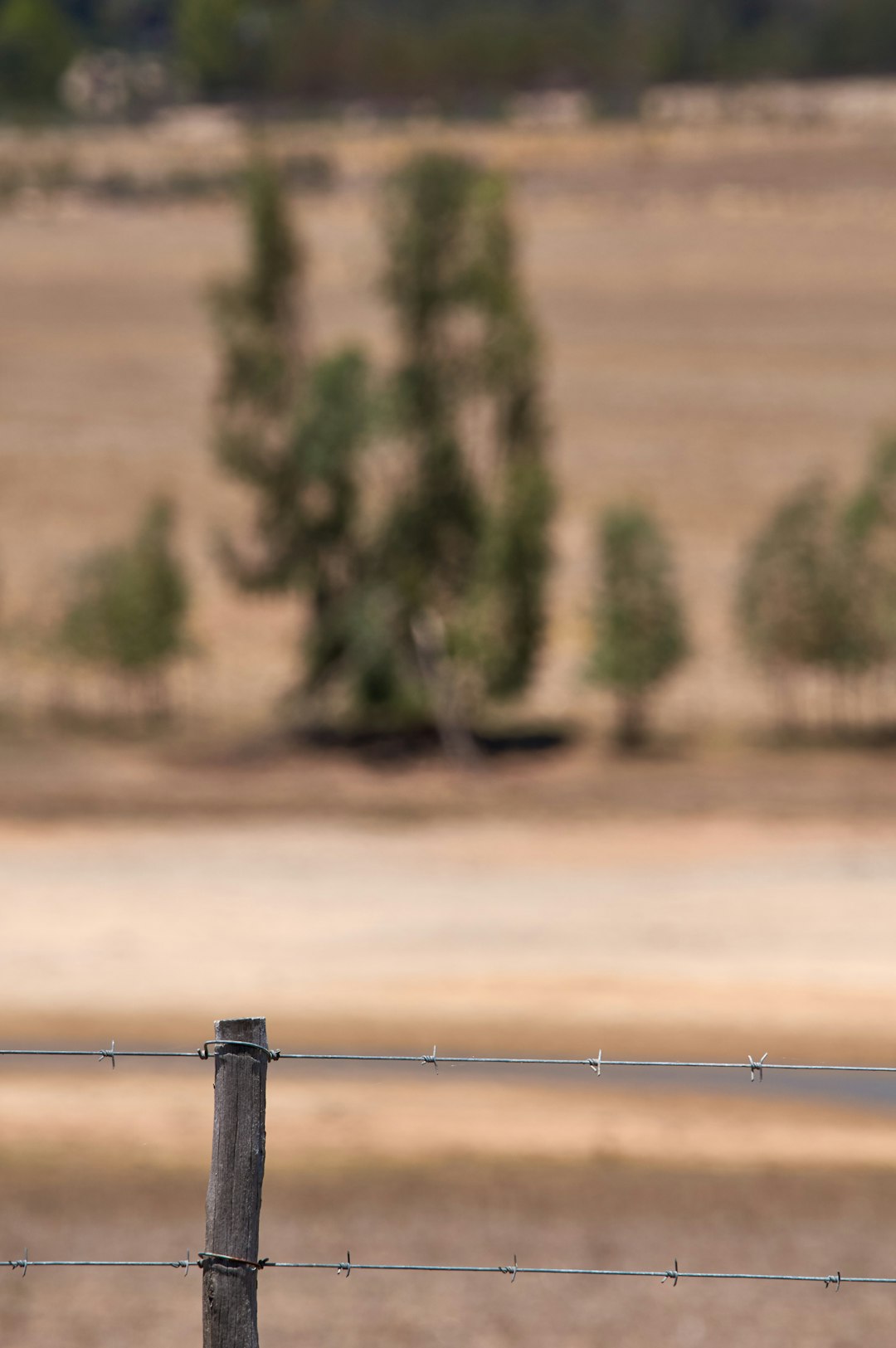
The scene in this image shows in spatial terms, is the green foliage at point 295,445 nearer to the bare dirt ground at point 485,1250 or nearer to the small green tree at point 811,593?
the small green tree at point 811,593

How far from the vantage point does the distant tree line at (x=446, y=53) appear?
3526 inches

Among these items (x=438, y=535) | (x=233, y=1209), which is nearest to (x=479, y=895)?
(x=438, y=535)

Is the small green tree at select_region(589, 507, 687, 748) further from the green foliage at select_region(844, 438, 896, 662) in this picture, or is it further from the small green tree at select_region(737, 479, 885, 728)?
the green foliage at select_region(844, 438, 896, 662)

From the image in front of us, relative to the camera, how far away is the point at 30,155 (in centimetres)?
6475

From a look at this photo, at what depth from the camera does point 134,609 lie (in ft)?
74.1

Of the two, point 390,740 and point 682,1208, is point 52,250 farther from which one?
point 682,1208

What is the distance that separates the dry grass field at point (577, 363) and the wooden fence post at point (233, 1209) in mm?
17423

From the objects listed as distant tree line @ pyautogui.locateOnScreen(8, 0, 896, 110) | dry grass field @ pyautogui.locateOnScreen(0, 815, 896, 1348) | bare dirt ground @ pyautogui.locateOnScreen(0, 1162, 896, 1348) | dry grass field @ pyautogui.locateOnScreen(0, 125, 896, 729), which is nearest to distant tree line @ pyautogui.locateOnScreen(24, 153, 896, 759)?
dry grass field @ pyautogui.locateOnScreen(0, 125, 896, 729)

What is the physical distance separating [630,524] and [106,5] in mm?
113482

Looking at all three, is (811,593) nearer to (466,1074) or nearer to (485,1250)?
(466,1074)

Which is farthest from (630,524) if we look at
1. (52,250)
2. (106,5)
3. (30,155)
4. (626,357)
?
(106,5)

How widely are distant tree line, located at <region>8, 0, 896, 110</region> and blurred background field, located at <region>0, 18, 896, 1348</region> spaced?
161 feet

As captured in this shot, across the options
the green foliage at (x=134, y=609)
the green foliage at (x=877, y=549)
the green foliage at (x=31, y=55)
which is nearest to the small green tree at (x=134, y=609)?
the green foliage at (x=134, y=609)

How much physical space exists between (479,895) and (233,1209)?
41.2 feet
